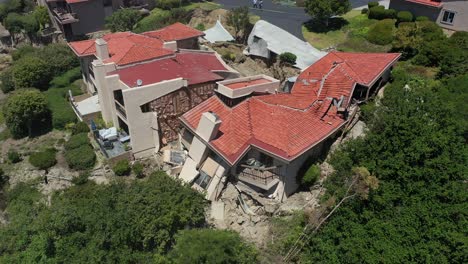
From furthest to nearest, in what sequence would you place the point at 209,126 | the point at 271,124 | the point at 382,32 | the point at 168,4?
the point at 168,4 < the point at 382,32 < the point at 271,124 < the point at 209,126

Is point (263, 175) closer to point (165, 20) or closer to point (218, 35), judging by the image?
point (218, 35)

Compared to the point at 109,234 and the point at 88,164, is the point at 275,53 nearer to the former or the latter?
the point at 88,164

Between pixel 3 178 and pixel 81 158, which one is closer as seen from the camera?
pixel 81 158

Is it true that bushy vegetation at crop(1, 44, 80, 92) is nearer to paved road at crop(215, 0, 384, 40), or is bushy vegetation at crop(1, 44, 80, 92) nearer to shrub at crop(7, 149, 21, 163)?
shrub at crop(7, 149, 21, 163)

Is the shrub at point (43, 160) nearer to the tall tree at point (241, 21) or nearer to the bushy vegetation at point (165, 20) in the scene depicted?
the bushy vegetation at point (165, 20)

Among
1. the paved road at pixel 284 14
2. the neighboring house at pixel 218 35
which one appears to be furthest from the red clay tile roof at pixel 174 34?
the paved road at pixel 284 14

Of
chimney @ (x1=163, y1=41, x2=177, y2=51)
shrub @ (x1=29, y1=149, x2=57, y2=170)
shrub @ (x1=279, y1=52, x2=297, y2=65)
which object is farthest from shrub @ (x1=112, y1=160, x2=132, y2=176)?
shrub @ (x1=279, y1=52, x2=297, y2=65)

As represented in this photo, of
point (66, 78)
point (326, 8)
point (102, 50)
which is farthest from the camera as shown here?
point (66, 78)

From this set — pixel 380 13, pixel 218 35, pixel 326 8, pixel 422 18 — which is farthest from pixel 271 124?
pixel 218 35
